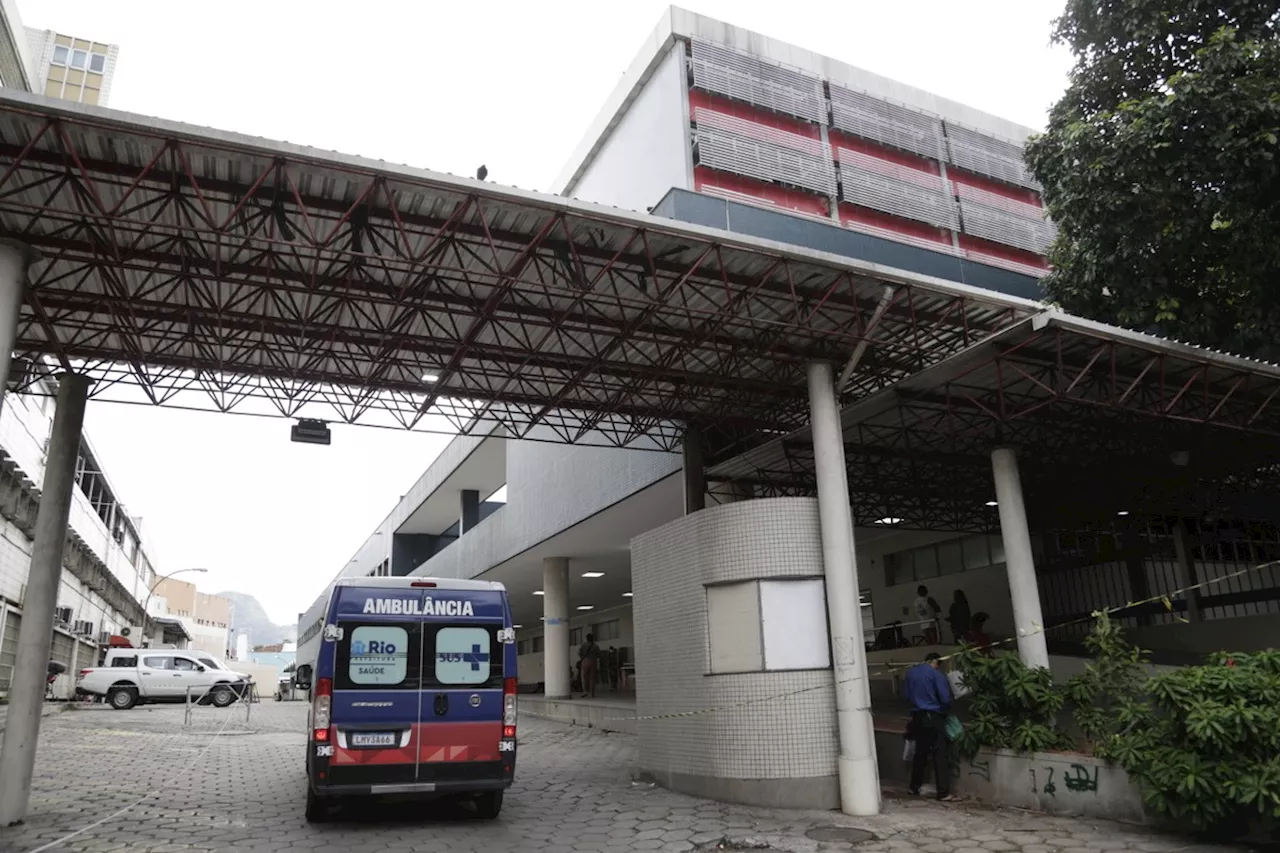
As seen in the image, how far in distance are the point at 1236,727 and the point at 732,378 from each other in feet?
27.2

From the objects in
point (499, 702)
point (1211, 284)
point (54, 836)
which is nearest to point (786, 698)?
point (499, 702)

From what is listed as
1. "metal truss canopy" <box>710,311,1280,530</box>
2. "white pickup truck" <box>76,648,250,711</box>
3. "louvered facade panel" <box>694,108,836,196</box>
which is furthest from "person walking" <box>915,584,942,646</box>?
"white pickup truck" <box>76,648,250,711</box>

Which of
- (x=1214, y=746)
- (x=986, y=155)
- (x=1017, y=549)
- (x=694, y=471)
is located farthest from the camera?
(x=986, y=155)

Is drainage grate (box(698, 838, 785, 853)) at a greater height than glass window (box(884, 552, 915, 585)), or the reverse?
glass window (box(884, 552, 915, 585))

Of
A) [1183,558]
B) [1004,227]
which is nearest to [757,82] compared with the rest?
[1004,227]

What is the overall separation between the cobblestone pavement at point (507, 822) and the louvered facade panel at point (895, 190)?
13574mm

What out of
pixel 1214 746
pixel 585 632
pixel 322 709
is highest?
pixel 585 632

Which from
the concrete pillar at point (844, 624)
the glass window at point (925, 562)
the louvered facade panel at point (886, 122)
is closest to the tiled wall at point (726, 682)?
the concrete pillar at point (844, 624)

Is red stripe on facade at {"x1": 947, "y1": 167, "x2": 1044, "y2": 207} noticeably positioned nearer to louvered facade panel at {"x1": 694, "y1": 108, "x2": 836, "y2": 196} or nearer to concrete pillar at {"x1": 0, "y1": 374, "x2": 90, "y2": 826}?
louvered facade panel at {"x1": 694, "y1": 108, "x2": 836, "y2": 196}

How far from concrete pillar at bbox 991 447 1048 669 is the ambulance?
29.0 feet

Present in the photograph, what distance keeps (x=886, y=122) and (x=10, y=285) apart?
727 inches

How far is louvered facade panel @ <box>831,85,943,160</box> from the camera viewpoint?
2036cm

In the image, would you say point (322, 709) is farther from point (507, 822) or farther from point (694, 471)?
point (694, 471)

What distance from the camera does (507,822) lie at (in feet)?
31.4
